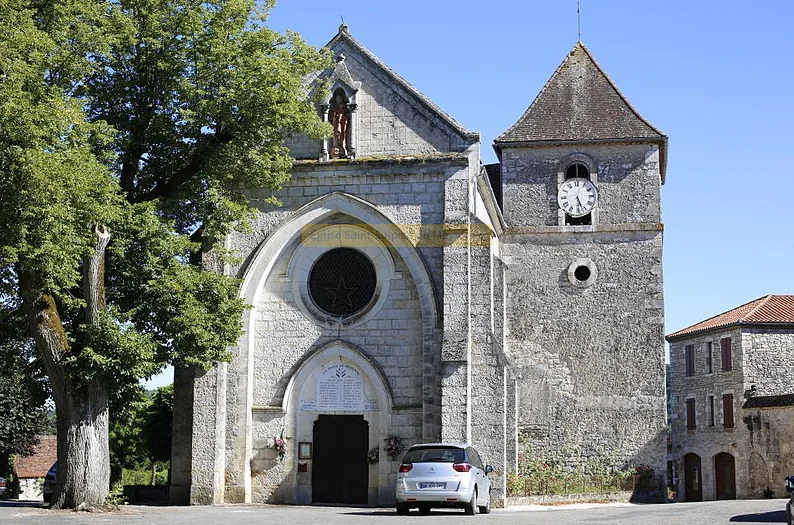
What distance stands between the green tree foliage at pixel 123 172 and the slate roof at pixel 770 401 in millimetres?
24415

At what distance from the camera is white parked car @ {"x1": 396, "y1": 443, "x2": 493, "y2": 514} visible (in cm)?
1895

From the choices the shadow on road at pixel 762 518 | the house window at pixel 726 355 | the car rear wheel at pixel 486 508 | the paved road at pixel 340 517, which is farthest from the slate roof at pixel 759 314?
the car rear wheel at pixel 486 508

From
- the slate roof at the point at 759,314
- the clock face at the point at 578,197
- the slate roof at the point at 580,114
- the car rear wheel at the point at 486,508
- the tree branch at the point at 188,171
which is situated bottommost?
the car rear wheel at the point at 486,508

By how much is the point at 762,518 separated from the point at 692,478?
3113 centimetres

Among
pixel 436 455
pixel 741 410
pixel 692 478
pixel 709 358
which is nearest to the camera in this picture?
pixel 436 455

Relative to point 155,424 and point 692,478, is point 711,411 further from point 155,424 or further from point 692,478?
point 155,424

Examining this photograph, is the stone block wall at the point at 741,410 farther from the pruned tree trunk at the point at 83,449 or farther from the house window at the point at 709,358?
the pruned tree trunk at the point at 83,449

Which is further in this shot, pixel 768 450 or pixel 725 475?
pixel 725 475

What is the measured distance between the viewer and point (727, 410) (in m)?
45.2

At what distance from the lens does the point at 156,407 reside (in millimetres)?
37906

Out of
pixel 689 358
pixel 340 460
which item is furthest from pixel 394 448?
pixel 689 358

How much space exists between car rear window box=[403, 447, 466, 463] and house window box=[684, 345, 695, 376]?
32395 mm

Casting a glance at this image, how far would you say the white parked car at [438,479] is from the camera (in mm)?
18953

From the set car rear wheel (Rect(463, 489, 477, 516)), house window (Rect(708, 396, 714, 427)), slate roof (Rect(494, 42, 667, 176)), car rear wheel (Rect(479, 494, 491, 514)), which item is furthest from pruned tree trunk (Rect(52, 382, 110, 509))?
house window (Rect(708, 396, 714, 427))
